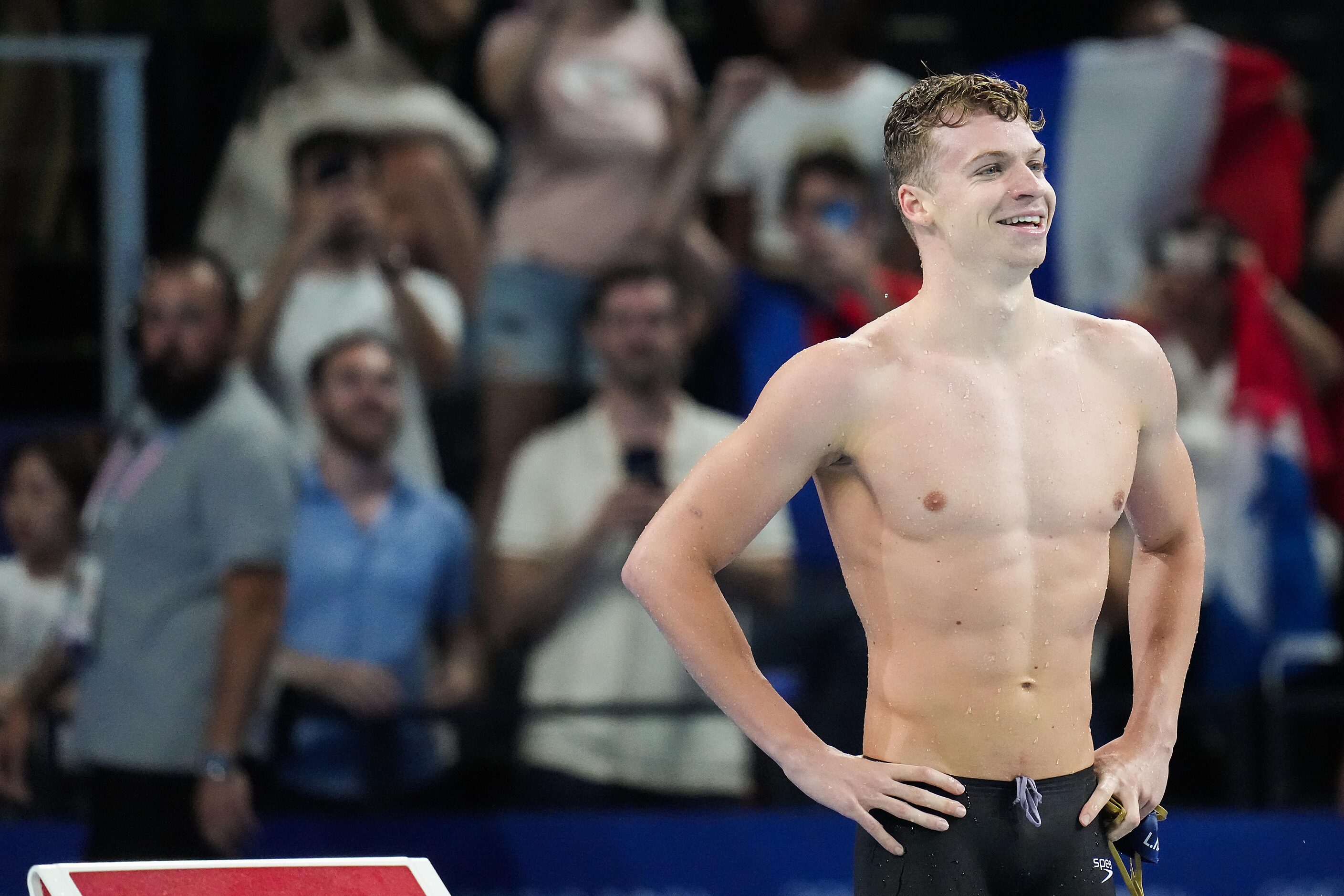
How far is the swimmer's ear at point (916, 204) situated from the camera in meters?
2.54

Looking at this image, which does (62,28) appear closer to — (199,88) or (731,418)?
(199,88)

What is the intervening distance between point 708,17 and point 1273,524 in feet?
7.80

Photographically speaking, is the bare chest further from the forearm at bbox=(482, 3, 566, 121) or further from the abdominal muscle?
the forearm at bbox=(482, 3, 566, 121)

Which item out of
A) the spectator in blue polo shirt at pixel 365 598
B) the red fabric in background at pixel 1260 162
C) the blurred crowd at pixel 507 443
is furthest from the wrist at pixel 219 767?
the red fabric in background at pixel 1260 162

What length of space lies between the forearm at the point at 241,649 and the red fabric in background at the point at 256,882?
77.6 inches

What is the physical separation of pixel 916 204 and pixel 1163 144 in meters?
3.48

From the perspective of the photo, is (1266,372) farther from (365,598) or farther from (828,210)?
(365,598)

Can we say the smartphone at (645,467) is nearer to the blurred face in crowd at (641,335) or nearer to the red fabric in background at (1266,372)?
the blurred face in crowd at (641,335)

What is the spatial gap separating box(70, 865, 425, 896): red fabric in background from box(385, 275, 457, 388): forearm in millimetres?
2872

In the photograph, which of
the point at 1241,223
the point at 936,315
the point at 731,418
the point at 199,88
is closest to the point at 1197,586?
the point at 936,315

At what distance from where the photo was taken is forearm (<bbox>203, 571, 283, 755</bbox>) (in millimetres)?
4621

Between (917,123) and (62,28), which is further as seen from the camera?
(62,28)

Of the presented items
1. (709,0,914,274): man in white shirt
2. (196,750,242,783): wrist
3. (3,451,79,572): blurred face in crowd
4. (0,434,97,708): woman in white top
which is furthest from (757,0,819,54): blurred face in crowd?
(196,750,242,783): wrist

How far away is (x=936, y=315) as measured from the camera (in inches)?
101
